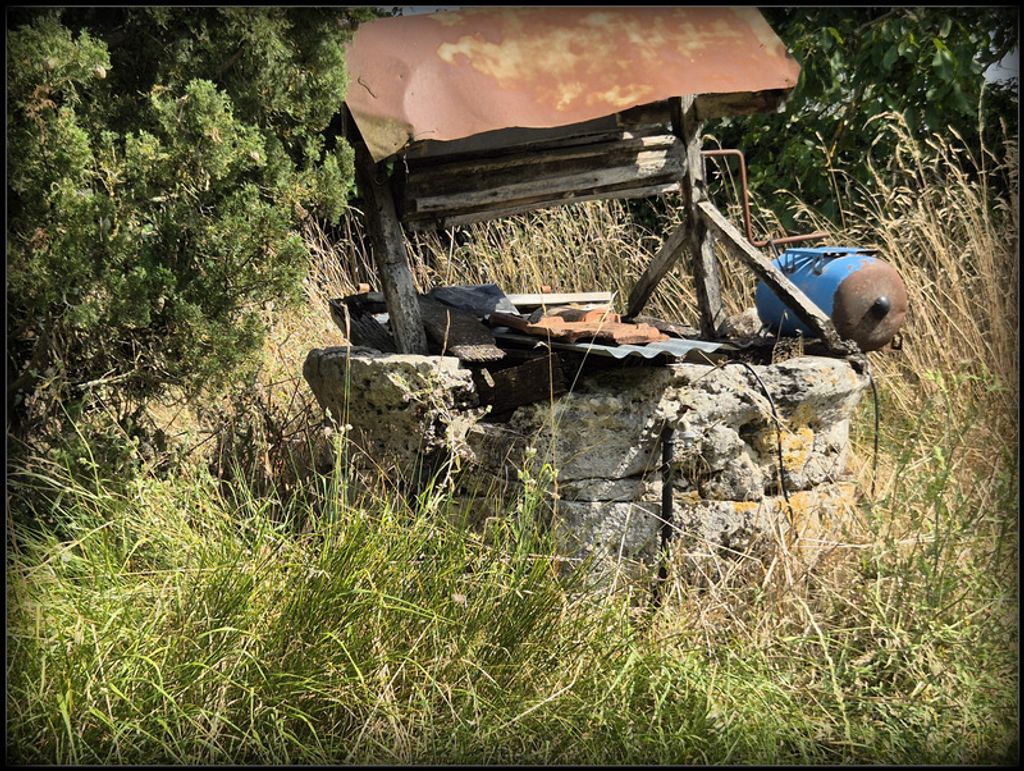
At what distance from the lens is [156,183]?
3.75 m

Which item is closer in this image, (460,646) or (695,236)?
(460,646)

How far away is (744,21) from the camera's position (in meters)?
5.24

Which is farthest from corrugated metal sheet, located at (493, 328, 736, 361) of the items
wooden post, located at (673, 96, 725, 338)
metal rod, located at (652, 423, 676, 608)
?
wooden post, located at (673, 96, 725, 338)

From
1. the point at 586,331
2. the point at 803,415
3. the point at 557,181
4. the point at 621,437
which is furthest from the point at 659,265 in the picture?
the point at 621,437

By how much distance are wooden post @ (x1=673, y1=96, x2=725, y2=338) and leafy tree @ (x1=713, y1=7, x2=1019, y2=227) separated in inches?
79.0

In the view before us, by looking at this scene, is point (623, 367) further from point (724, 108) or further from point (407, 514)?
point (724, 108)

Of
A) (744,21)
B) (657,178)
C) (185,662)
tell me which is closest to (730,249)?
(657,178)

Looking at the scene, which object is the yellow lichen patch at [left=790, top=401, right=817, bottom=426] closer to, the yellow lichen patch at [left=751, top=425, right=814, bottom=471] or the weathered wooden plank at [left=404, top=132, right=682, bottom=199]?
the yellow lichen patch at [left=751, top=425, right=814, bottom=471]

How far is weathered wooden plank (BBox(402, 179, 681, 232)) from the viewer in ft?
16.2

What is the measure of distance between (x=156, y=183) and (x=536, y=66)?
178cm

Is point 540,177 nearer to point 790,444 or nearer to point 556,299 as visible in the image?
point 556,299

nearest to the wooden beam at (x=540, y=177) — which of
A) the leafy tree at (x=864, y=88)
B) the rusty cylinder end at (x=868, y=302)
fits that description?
the rusty cylinder end at (x=868, y=302)

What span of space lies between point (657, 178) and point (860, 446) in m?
1.81

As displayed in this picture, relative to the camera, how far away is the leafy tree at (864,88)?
7309 mm
